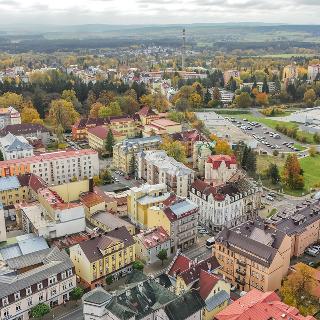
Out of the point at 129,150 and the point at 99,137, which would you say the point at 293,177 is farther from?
the point at 99,137

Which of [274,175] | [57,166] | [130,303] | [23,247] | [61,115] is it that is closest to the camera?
[130,303]

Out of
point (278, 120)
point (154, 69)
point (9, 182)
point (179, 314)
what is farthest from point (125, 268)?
point (154, 69)

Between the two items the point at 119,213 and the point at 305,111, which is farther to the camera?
the point at 305,111

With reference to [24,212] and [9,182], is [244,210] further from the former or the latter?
[9,182]

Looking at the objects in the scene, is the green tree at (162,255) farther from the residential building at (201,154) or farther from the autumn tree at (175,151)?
the autumn tree at (175,151)

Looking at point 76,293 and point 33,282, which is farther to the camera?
point 76,293

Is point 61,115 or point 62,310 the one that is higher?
point 61,115

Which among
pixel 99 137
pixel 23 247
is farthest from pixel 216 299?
pixel 99 137
